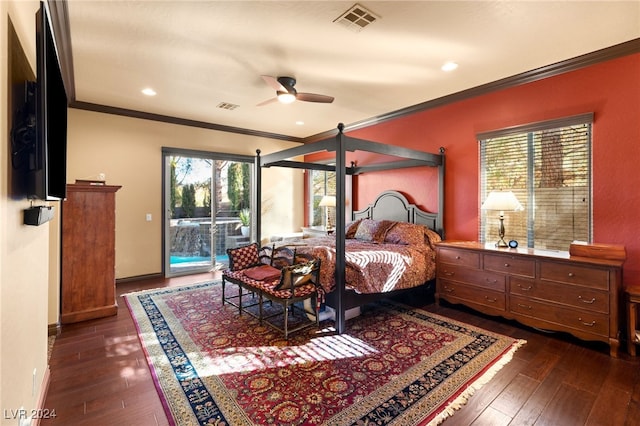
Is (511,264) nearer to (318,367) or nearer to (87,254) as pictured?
(318,367)

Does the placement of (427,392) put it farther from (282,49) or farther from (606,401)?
(282,49)

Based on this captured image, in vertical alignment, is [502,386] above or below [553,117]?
below

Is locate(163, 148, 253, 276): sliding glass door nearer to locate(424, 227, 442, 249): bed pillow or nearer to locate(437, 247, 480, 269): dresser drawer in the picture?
locate(424, 227, 442, 249): bed pillow

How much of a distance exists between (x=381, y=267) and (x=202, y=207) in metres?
3.93

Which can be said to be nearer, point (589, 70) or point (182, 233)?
point (589, 70)

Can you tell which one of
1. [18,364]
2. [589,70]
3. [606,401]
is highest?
[589,70]

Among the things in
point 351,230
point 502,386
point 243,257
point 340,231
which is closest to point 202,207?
point 243,257

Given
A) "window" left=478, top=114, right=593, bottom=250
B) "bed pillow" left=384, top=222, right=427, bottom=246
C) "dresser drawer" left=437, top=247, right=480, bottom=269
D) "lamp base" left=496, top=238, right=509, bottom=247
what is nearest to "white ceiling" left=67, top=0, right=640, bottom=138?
"window" left=478, top=114, right=593, bottom=250

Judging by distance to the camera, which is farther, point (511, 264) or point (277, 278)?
point (277, 278)

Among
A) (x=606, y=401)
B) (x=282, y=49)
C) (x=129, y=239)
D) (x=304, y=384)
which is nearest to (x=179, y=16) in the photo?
(x=282, y=49)

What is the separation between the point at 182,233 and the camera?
231 inches

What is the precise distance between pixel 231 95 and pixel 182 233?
2.82 m

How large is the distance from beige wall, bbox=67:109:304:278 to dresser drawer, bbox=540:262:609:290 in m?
5.49

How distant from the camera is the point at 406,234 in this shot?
444 centimetres
